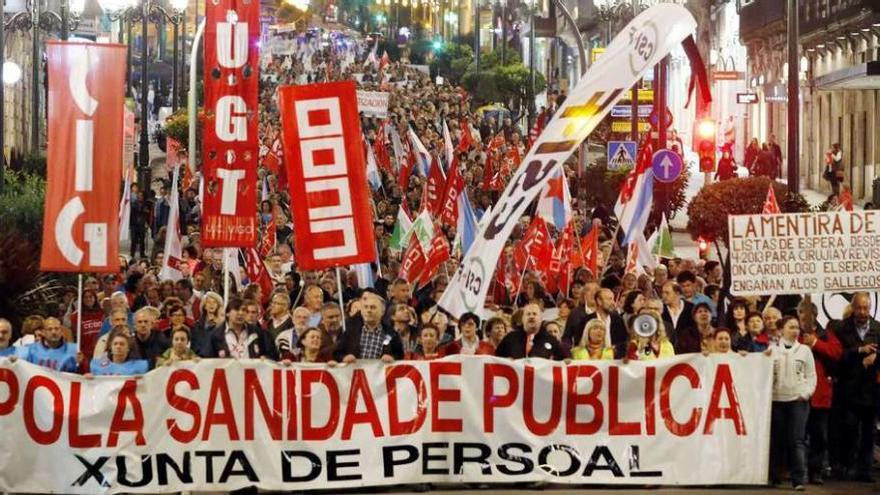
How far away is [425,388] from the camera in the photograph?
13219mm

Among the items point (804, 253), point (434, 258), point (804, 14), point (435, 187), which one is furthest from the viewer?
point (804, 14)

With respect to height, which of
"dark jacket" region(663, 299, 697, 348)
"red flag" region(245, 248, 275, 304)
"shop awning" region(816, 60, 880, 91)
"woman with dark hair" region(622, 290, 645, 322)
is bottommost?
"dark jacket" region(663, 299, 697, 348)

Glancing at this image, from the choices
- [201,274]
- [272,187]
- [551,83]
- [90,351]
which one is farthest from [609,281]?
[551,83]

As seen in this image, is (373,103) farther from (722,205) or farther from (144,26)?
(722,205)

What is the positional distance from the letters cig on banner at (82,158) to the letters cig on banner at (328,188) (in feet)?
4.67

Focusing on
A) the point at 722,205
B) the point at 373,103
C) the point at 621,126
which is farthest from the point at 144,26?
the point at 722,205

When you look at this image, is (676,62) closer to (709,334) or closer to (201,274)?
(201,274)

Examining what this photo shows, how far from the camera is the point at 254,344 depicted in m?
13.8

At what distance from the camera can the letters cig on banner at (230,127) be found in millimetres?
16141

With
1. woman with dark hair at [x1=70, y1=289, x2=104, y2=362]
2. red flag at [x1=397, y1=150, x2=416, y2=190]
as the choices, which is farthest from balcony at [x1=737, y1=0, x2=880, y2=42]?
woman with dark hair at [x1=70, y1=289, x2=104, y2=362]

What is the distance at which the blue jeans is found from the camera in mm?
13477

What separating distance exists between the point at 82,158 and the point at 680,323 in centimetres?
507

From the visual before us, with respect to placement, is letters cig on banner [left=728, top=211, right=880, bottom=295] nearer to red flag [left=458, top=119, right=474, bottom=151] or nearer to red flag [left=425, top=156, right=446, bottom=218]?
red flag [left=425, top=156, right=446, bottom=218]

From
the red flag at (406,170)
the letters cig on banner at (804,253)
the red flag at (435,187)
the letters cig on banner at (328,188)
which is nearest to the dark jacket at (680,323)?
the letters cig on banner at (804,253)
